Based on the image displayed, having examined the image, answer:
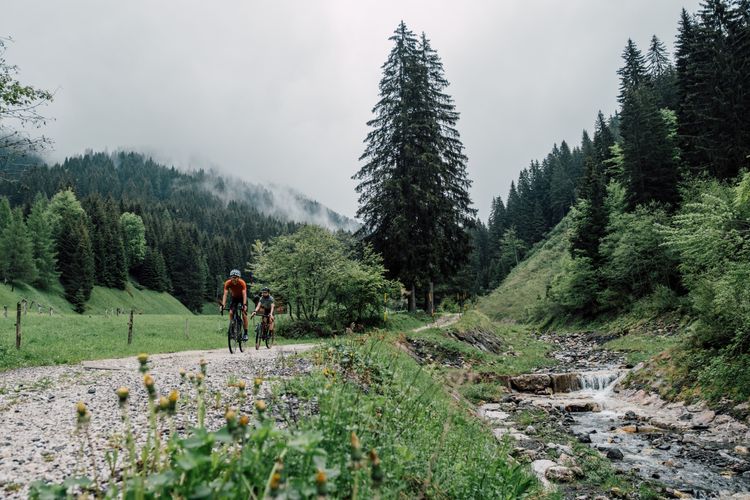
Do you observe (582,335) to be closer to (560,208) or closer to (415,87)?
(415,87)

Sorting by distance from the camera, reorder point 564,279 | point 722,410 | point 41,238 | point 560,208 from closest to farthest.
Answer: point 722,410, point 564,279, point 41,238, point 560,208

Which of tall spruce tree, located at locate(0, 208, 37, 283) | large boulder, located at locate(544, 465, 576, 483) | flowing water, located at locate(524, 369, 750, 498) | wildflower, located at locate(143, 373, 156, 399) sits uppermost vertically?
tall spruce tree, located at locate(0, 208, 37, 283)

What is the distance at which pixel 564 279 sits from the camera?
4441 centimetres

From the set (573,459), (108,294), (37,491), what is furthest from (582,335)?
(108,294)

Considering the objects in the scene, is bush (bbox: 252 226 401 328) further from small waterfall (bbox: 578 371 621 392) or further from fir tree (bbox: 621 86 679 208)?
fir tree (bbox: 621 86 679 208)

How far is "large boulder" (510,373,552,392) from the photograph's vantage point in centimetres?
1744

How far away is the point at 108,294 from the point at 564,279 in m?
74.9

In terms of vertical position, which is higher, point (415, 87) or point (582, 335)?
point (415, 87)

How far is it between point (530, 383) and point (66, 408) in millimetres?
15454

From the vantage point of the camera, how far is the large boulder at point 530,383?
17.4 metres

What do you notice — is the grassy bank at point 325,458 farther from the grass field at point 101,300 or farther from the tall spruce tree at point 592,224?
the grass field at point 101,300

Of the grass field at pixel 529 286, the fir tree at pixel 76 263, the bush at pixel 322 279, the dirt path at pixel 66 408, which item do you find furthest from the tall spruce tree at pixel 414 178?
the fir tree at pixel 76 263

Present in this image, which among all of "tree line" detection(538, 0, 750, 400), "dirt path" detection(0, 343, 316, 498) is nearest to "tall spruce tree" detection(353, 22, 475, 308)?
"tree line" detection(538, 0, 750, 400)

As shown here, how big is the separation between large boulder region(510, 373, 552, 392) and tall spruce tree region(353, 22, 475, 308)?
45.6ft
